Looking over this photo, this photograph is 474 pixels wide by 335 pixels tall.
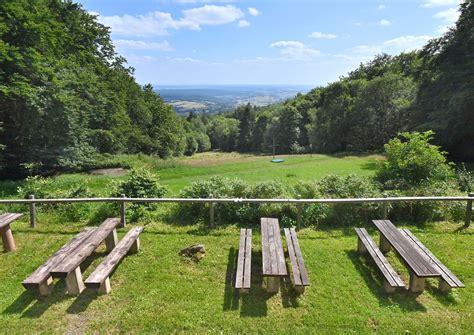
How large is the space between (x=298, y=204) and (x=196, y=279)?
10.9ft

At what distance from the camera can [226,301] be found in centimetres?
505

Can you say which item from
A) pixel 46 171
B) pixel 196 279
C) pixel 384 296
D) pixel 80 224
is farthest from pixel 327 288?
pixel 46 171

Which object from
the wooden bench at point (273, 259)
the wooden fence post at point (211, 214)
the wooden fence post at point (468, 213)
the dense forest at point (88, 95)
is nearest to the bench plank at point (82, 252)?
the wooden fence post at point (211, 214)

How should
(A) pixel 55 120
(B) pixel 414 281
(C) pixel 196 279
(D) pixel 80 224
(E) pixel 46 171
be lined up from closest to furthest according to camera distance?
(B) pixel 414 281 → (C) pixel 196 279 → (D) pixel 80 224 → (A) pixel 55 120 → (E) pixel 46 171

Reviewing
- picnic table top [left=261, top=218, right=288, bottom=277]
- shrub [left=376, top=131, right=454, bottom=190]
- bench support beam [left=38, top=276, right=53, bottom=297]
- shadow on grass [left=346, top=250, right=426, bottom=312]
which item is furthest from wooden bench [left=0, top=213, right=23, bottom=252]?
shrub [left=376, top=131, right=454, bottom=190]

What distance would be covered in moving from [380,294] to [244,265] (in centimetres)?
243

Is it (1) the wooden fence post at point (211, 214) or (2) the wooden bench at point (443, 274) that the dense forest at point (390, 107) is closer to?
(2) the wooden bench at point (443, 274)

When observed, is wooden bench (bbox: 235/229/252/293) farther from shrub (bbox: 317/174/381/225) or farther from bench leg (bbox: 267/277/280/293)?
shrub (bbox: 317/174/381/225)

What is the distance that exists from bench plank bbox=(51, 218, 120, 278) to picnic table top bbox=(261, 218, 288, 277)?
3.14 metres

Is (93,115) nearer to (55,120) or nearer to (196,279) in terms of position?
(55,120)

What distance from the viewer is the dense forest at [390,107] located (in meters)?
20.8

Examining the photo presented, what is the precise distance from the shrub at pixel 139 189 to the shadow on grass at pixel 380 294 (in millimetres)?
5782

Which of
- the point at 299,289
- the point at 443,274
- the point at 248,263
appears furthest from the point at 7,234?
the point at 443,274

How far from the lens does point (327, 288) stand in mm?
5383
